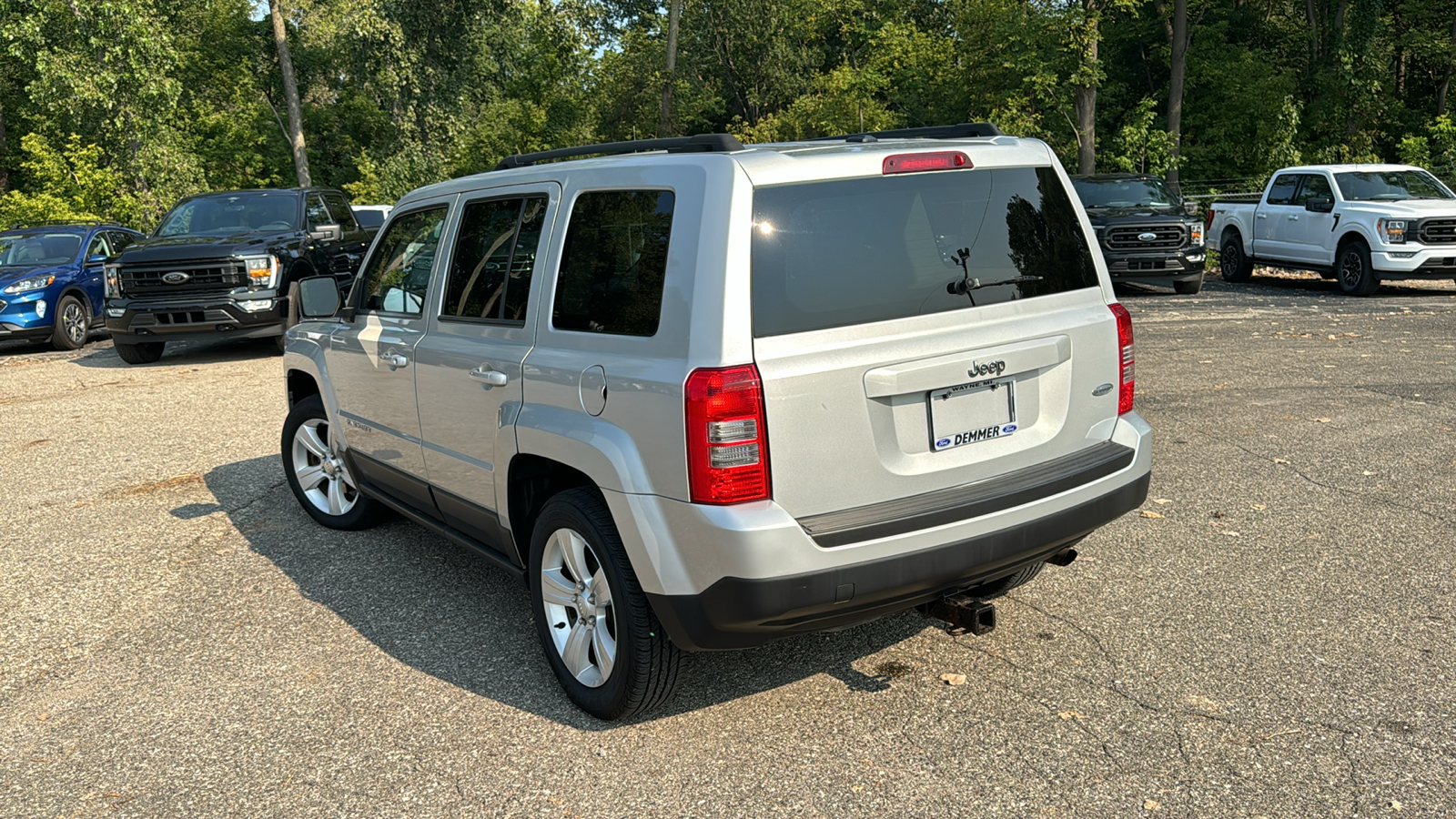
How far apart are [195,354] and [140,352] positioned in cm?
92

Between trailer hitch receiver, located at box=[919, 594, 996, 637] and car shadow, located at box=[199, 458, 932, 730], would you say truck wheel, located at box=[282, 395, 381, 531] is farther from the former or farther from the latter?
trailer hitch receiver, located at box=[919, 594, 996, 637]

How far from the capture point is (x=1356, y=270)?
1605 centimetres

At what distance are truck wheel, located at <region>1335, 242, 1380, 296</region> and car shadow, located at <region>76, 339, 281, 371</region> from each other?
49.0 feet

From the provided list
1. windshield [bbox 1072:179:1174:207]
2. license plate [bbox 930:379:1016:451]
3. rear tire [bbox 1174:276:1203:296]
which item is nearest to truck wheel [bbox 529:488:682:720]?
license plate [bbox 930:379:1016:451]

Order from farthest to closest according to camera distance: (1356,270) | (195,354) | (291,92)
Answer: (291,92) → (1356,270) → (195,354)

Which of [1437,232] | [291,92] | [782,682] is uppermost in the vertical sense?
[291,92]

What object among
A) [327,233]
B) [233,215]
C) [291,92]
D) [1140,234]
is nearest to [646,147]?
[327,233]

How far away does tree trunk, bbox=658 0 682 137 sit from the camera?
41094 mm

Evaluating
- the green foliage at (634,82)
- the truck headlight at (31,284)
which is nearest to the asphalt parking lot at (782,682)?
the truck headlight at (31,284)

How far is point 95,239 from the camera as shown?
16.6 meters

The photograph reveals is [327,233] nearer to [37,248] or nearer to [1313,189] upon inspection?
[37,248]

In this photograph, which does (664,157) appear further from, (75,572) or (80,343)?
(80,343)

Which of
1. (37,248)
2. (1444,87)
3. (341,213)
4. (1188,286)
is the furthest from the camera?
(1444,87)

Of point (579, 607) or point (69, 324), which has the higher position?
point (69, 324)
